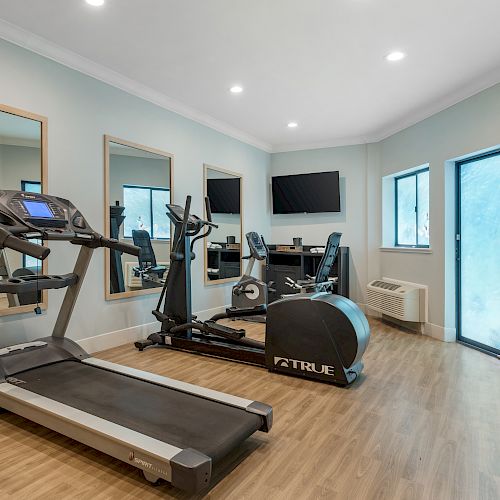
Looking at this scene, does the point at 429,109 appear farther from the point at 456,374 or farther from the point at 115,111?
the point at 115,111

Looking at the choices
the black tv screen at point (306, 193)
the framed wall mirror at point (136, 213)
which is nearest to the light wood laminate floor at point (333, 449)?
the framed wall mirror at point (136, 213)

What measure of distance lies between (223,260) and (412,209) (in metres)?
2.90

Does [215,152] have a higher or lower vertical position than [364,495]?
higher

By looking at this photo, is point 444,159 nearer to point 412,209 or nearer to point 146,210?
point 412,209

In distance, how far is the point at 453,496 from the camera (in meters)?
1.65

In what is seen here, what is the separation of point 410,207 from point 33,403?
5.18 metres

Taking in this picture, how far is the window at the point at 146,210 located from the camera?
415cm

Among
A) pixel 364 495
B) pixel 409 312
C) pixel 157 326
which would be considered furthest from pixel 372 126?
pixel 364 495

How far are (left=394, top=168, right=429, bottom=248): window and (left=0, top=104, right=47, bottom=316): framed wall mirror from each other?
4605 mm

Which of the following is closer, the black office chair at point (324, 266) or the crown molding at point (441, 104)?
the crown molding at point (441, 104)

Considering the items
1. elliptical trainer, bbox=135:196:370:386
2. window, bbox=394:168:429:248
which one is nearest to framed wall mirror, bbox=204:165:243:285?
elliptical trainer, bbox=135:196:370:386

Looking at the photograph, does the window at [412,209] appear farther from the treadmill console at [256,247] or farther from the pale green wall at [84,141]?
the pale green wall at [84,141]

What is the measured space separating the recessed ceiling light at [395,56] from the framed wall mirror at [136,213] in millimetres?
2630

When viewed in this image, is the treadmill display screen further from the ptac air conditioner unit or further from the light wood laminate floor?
the ptac air conditioner unit
